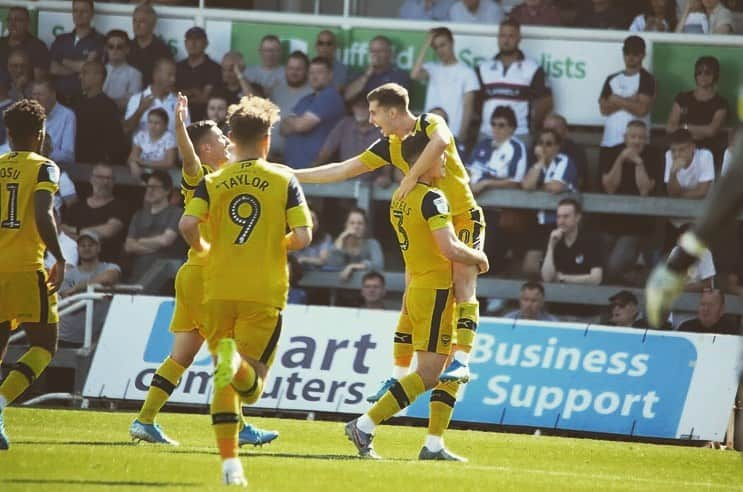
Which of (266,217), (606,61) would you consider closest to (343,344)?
(606,61)

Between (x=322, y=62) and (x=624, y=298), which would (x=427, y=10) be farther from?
(x=624, y=298)

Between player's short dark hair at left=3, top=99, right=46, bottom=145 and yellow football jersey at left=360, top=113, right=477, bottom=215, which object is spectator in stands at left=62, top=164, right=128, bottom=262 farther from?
player's short dark hair at left=3, top=99, right=46, bottom=145

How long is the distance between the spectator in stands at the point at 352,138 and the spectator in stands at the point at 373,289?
5.64 feet

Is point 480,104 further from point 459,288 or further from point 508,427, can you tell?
point 459,288

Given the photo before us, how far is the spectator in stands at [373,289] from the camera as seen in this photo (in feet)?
54.9

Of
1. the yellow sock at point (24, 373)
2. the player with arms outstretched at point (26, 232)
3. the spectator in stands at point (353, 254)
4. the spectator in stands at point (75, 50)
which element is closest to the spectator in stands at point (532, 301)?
the spectator in stands at point (353, 254)

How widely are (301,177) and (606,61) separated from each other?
26.7 feet

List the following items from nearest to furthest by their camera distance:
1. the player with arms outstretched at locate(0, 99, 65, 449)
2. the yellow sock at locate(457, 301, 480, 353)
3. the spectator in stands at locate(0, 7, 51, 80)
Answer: the player with arms outstretched at locate(0, 99, 65, 449), the yellow sock at locate(457, 301, 480, 353), the spectator in stands at locate(0, 7, 51, 80)

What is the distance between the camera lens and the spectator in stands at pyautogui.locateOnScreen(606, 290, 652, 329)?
16.3 meters

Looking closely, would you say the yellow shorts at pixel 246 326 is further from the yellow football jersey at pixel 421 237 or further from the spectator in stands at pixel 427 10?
the spectator in stands at pixel 427 10

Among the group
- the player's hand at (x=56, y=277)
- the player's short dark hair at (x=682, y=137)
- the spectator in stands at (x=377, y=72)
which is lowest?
the player's hand at (x=56, y=277)

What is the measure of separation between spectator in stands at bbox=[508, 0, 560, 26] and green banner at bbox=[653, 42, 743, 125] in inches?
54.4

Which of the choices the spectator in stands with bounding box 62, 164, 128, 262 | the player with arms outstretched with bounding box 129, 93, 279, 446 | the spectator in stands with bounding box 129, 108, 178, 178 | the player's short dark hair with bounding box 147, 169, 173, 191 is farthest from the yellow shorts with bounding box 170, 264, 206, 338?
the spectator in stands with bounding box 129, 108, 178, 178

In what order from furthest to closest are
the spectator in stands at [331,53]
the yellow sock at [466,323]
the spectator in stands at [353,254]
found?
the spectator in stands at [331,53] → the spectator in stands at [353,254] → the yellow sock at [466,323]
